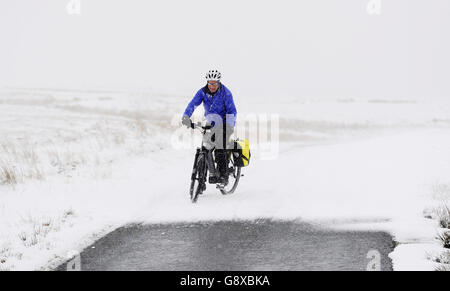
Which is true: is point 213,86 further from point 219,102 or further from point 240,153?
point 240,153

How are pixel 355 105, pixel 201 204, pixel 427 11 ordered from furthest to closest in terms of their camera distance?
pixel 427 11 → pixel 355 105 → pixel 201 204

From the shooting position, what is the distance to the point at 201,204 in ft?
31.3

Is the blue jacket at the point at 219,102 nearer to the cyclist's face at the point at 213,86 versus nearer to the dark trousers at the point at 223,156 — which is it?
the cyclist's face at the point at 213,86

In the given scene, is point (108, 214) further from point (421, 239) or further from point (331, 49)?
point (331, 49)

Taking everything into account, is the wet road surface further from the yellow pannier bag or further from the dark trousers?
the yellow pannier bag

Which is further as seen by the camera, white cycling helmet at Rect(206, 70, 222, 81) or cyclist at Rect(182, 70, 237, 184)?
cyclist at Rect(182, 70, 237, 184)

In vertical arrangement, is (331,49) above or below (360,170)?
above

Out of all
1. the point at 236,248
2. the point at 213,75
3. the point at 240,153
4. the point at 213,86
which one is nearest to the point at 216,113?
the point at 213,86

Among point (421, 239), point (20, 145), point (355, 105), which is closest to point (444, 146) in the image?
point (421, 239)

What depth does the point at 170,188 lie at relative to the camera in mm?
11227

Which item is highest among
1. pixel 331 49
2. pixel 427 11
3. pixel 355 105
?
pixel 427 11

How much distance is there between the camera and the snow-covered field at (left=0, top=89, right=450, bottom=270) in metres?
7.47

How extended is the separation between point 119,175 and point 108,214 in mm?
4068

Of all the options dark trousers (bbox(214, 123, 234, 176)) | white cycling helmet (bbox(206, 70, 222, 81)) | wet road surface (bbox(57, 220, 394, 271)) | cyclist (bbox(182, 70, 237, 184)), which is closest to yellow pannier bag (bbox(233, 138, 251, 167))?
dark trousers (bbox(214, 123, 234, 176))
